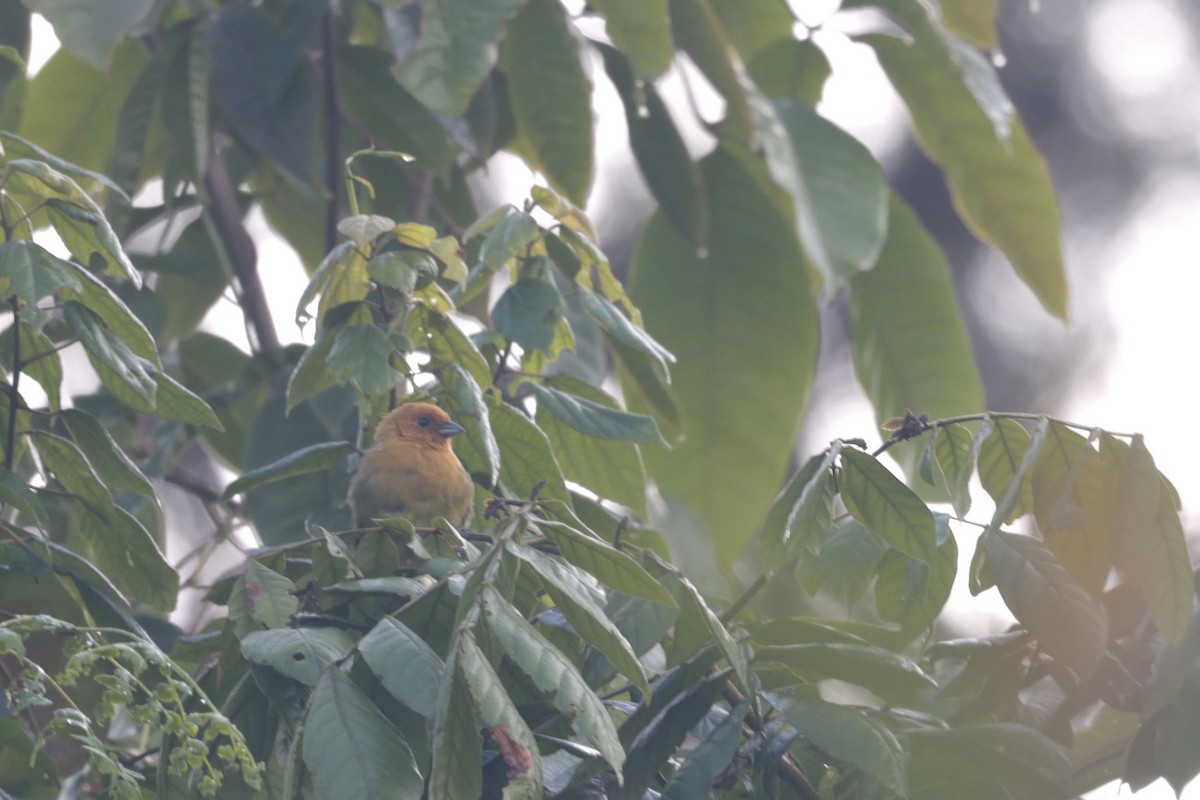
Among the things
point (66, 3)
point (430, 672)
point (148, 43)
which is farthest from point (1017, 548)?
point (148, 43)

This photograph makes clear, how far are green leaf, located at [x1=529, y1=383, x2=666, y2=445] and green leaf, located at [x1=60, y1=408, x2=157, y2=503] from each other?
0.75 metres

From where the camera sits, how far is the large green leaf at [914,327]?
3416 mm

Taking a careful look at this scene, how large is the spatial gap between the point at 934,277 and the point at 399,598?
1827 millimetres

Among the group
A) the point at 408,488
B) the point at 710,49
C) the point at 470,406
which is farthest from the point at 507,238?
the point at 408,488

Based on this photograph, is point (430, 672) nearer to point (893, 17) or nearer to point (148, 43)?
point (893, 17)

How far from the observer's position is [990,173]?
2754 mm

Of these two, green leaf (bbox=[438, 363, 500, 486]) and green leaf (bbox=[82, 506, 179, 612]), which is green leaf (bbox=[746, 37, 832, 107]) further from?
green leaf (bbox=[82, 506, 179, 612])

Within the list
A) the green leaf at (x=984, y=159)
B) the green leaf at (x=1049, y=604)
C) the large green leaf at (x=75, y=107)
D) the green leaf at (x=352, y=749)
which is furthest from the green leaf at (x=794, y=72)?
the large green leaf at (x=75, y=107)

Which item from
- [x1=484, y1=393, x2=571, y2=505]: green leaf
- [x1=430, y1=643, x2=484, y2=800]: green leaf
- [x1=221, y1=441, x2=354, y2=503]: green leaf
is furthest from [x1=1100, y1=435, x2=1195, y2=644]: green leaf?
[x1=221, y1=441, x2=354, y2=503]: green leaf

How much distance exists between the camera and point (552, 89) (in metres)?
3.04

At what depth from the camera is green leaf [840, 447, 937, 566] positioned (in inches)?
79.7

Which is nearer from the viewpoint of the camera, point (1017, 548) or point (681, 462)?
point (1017, 548)

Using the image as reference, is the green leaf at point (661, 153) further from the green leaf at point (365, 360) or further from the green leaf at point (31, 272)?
the green leaf at point (31, 272)

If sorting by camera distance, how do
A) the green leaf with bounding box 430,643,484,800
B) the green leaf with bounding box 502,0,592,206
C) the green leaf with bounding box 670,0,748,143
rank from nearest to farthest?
the green leaf with bounding box 430,643,484,800 < the green leaf with bounding box 670,0,748,143 < the green leaf with bounding box 502,0,592,206
